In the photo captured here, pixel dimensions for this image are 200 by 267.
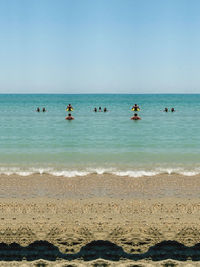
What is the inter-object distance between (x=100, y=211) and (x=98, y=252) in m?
2.21

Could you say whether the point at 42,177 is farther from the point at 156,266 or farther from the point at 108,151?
the point at 156,266

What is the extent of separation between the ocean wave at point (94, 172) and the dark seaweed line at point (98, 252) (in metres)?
6.31

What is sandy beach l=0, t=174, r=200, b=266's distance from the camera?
715 centimetres

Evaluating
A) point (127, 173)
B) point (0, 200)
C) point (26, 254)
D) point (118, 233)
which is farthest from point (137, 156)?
point (26, 254)

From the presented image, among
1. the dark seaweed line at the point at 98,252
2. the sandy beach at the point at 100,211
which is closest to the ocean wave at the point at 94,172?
the sandy beach at the point at 100,211

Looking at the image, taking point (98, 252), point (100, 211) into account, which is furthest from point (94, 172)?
point (98, 252)

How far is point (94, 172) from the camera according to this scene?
539 inches

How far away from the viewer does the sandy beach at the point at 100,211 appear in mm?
7152

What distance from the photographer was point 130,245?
6.83 m

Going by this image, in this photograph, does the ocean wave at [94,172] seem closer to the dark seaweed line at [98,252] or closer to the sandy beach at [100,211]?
the sandy beach at [100,211]

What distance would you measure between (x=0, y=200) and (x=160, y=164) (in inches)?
306

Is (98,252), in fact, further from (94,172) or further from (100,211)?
(94,172)

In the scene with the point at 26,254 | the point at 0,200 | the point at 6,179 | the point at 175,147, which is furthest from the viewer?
the point at 175,147

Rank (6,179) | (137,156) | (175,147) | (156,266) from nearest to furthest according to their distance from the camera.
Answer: (156,266)
(6,179)
(137,156)
(175,147)
